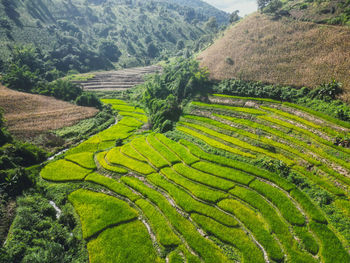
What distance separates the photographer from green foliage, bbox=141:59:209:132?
135 ft

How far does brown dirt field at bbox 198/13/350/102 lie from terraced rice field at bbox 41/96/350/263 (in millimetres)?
10633

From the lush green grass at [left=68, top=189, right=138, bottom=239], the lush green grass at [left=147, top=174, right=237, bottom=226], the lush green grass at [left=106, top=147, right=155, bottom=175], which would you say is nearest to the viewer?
the lush green grass at [left=68, top=189, right=138, bottom=239]

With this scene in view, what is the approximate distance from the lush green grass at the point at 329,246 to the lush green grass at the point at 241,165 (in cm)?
476

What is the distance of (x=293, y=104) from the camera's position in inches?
1369

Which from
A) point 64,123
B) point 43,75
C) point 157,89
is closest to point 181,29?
point 43,75

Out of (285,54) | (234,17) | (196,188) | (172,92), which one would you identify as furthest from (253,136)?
(234,17)

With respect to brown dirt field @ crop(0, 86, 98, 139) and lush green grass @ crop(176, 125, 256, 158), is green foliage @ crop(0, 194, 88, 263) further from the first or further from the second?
brown dirt field @ crop(0, 86, 98, 139)

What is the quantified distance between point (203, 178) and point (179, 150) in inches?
292

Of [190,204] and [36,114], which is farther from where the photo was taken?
[36,114]

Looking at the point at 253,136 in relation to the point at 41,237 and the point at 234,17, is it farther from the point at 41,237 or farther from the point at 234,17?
the point at 234,17

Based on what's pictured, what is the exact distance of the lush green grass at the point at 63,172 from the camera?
2511cm

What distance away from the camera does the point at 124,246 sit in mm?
16672

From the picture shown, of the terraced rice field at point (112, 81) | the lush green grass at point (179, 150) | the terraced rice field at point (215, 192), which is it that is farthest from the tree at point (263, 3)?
the lush green grass at point (179, 150)

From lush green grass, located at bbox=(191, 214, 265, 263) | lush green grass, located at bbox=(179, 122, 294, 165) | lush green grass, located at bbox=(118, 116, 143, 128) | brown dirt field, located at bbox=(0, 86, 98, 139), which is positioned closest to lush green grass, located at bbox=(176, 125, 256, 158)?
lush green grass, located at bbox=(179, 122, 294, 165)
